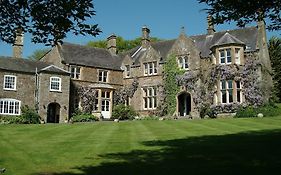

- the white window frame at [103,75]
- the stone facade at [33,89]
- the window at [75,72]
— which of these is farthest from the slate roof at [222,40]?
the stone facade at [33,89]

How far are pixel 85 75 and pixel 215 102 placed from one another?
51.7 ft

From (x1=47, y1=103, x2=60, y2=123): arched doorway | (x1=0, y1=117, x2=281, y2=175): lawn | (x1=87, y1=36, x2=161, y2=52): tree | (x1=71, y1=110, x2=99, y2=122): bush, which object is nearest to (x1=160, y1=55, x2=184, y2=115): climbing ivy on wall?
(x1=71, y1=110, x2=99, y2=122): bush

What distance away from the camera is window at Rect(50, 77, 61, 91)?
1484 inches

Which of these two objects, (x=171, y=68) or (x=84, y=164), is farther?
(x=171, y=68)

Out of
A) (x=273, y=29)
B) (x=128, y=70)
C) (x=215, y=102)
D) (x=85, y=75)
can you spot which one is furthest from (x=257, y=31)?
(x=273, y=29)

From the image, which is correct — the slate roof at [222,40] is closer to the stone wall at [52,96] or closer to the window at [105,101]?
the window at [105,101]

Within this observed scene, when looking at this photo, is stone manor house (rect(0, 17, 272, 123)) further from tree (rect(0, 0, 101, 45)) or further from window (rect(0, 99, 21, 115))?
tree (rect(0, 0, 101, 45))

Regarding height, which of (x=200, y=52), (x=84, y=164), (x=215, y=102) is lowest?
(x=84, y=164)

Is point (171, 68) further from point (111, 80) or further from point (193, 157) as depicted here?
point (193, 157)

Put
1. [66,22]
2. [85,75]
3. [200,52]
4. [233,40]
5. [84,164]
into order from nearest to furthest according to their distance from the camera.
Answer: [66,22], [84,164], [233,40], [200,52], [85,75]

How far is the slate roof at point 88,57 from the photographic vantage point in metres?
41.7

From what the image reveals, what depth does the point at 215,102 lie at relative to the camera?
35.8 metres

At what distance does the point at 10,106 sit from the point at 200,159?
29.4 metres

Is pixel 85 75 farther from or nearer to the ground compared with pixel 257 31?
nearer to the ground
